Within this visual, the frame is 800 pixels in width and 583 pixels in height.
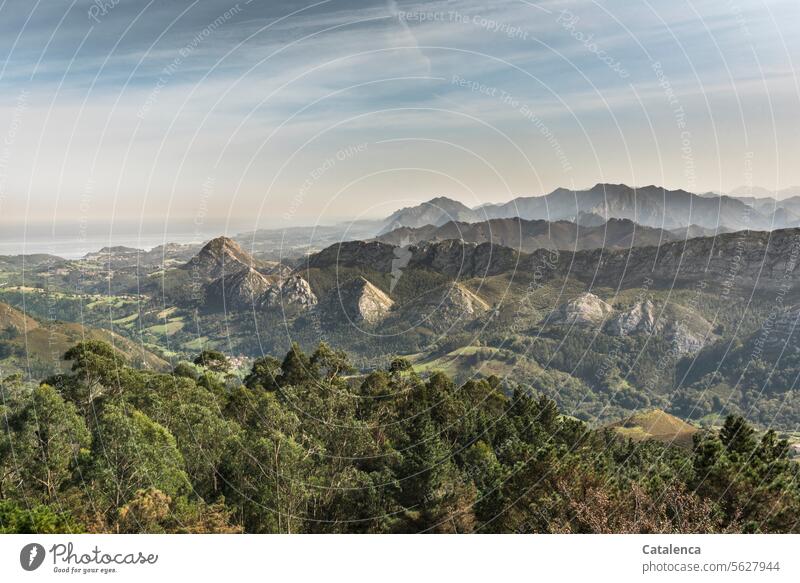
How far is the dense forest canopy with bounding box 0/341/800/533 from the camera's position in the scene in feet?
103

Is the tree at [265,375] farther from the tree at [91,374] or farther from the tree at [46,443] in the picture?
the tree at [46,443]

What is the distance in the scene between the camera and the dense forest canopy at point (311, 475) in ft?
Result: 103

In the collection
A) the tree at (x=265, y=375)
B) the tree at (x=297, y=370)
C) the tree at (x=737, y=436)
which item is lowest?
the tree at (x=265, y=375)

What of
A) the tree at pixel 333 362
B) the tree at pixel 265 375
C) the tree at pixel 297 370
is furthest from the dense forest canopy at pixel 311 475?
the tree at pixel 265 375

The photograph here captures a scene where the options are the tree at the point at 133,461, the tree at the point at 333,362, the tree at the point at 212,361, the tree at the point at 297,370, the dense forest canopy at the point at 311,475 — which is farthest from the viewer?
the tree at the point at 212,361

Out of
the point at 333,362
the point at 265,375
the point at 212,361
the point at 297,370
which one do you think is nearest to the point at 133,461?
the point at 333,362

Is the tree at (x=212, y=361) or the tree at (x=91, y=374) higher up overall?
the tree at (x=91, y=374)

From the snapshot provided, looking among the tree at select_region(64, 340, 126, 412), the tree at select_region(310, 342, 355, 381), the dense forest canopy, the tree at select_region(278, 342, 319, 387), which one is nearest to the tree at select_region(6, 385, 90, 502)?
the dense forest canopy

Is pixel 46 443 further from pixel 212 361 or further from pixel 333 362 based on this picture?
pixel 212 361

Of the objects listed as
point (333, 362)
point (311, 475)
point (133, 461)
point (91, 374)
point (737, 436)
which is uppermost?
point (91, 374)

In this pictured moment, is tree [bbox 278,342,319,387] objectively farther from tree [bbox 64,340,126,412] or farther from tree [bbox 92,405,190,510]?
tree [bbox 92,405,190,510]

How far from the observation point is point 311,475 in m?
41.1
